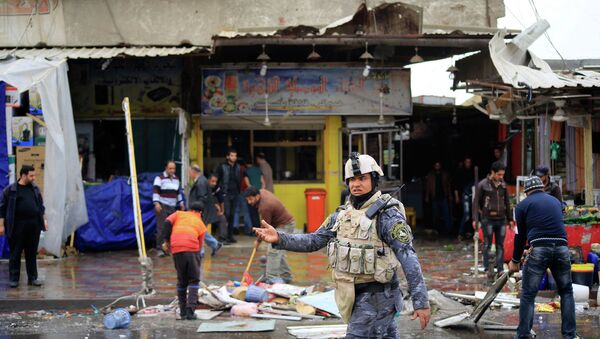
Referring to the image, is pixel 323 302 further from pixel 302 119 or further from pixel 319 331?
pixel 302 119

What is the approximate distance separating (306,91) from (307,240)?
12419 mm

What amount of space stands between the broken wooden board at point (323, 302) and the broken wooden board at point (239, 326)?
0.76 meters

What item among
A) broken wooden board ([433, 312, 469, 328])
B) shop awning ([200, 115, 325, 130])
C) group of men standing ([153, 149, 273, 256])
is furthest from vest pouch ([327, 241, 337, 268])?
shop awning ([200, 115, 325, 130])

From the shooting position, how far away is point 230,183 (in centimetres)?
1777

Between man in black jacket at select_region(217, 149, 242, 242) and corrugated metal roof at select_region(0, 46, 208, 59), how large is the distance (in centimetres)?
240

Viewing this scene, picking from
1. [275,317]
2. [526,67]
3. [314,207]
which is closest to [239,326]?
[275,317]

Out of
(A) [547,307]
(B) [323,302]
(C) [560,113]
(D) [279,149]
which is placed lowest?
(A) [547,307]

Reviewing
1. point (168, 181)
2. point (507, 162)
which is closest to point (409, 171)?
point (507, 162)

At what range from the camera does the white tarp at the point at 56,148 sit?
14.5 metres

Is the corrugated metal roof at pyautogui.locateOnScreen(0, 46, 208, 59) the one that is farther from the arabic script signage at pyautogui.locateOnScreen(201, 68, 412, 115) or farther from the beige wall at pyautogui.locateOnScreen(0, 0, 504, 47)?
the arabic script signage at pyautogui.locateOnScreen(201, 68, 412, 115)

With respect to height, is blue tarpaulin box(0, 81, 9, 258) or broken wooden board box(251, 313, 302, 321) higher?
blue tarpaulin box(0, 81, 9, 258)

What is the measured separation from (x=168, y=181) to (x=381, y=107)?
17.7ft

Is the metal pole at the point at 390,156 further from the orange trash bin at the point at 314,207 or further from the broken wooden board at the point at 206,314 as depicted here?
the broken wooden board at the point at 206,314

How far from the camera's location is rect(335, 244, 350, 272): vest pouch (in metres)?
6.23
